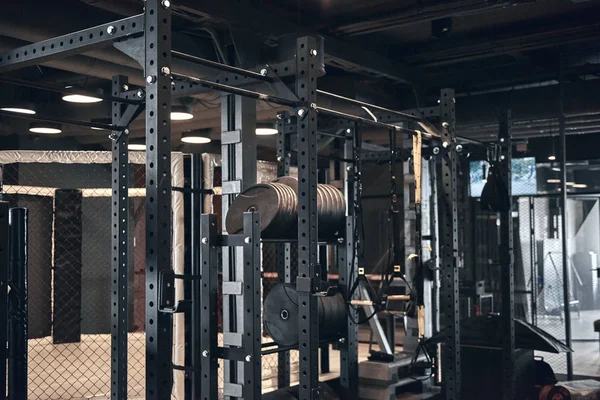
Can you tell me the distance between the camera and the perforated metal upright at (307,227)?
4.20 m

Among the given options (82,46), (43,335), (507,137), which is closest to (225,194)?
(82,46)

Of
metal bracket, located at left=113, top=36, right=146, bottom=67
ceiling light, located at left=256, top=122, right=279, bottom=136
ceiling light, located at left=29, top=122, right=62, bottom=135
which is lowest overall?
metal bracket, located at left=113, top=36, right=146, bottom=67

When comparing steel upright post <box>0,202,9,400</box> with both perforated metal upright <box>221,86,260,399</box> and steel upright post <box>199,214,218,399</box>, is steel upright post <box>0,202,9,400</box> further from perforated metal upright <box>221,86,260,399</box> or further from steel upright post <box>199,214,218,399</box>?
Result: perforated metal upright <box>221,86,260,399</box>

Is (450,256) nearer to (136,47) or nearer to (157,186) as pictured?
(157,186)

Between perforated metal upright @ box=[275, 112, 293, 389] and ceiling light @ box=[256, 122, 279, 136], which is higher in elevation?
ceiling light @ box=[256, 122, 279, 136]

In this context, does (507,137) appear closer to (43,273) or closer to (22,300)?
(22,300)

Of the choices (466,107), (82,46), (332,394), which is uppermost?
(466,107)

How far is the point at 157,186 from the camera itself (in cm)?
303

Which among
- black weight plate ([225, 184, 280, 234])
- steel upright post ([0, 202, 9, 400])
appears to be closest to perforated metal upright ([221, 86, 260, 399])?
black weight plate ([225, 184, 280, 234])

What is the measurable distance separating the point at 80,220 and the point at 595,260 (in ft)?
25.2

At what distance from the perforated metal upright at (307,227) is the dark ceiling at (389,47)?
1.06 m

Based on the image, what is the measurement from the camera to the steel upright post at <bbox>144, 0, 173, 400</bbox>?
304 centimetres

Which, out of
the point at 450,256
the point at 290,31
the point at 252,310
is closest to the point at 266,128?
the point at 290,31

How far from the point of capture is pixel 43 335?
9.10m
